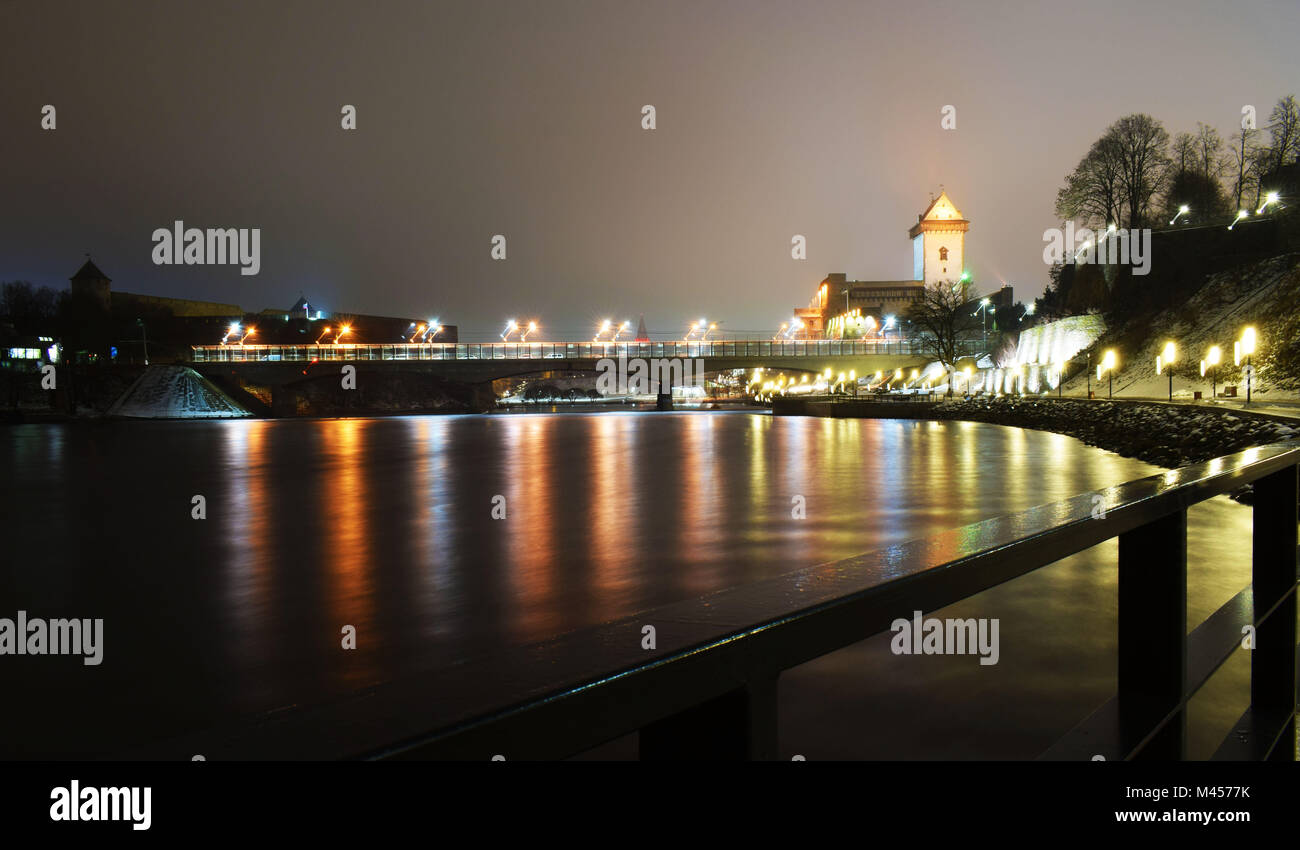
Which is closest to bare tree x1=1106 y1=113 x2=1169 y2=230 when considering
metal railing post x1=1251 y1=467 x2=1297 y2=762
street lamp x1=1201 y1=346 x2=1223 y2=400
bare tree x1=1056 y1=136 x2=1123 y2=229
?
bare tree x1=1056 y1=136 x2=1123 y2=229

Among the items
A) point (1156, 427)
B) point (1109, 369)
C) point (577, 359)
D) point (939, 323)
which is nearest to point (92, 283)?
point (577, 359)

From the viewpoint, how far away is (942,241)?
5733 inches

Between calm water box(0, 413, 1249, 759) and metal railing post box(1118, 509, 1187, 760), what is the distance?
2.53 m

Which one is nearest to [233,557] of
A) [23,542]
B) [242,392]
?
[23,542]

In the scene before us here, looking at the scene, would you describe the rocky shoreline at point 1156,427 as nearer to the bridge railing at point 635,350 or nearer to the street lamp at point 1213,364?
the street lamp at point 1213,364

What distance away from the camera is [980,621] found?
973 centimetres

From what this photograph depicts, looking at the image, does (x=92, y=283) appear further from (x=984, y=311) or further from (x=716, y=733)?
(x=716, y=733)

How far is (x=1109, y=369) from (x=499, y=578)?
2259 inches

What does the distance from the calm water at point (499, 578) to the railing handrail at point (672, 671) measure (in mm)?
361

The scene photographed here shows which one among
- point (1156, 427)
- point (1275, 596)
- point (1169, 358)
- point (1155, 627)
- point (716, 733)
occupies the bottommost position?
point (1156, 427)

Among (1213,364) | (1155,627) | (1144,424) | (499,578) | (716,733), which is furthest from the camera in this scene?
(1213,364)

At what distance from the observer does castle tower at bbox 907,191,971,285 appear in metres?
145
